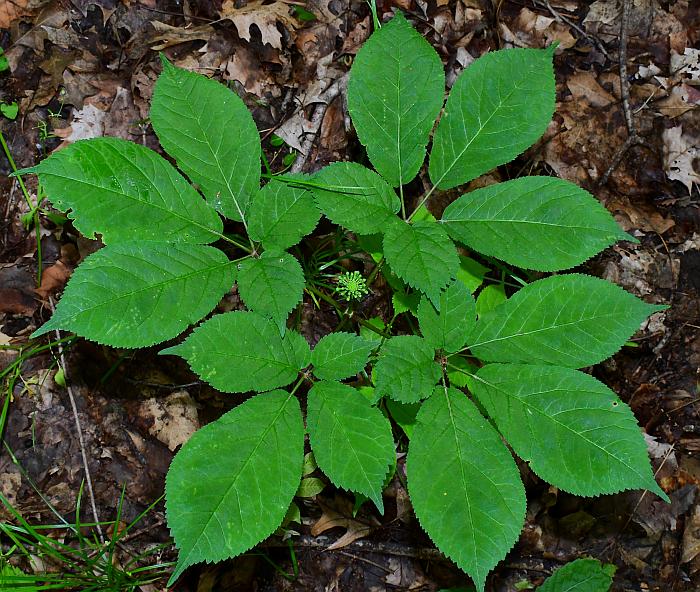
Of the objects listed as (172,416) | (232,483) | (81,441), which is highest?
(232,483)

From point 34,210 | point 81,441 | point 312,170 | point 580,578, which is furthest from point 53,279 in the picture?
point 580,578

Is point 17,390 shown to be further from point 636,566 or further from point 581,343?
point 636,566

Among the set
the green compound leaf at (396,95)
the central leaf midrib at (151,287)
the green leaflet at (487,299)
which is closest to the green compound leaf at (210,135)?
the central leaf midrib at (151,287)

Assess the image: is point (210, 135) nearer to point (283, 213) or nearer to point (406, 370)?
point (283, 213)

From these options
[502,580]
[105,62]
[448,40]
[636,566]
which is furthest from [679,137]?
[105,62]

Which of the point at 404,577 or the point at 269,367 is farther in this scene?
the point at 404,577

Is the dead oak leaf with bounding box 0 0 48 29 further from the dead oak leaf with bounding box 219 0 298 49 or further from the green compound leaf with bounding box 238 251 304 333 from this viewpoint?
the green compound leaf with bounding box 238 251 304 333
